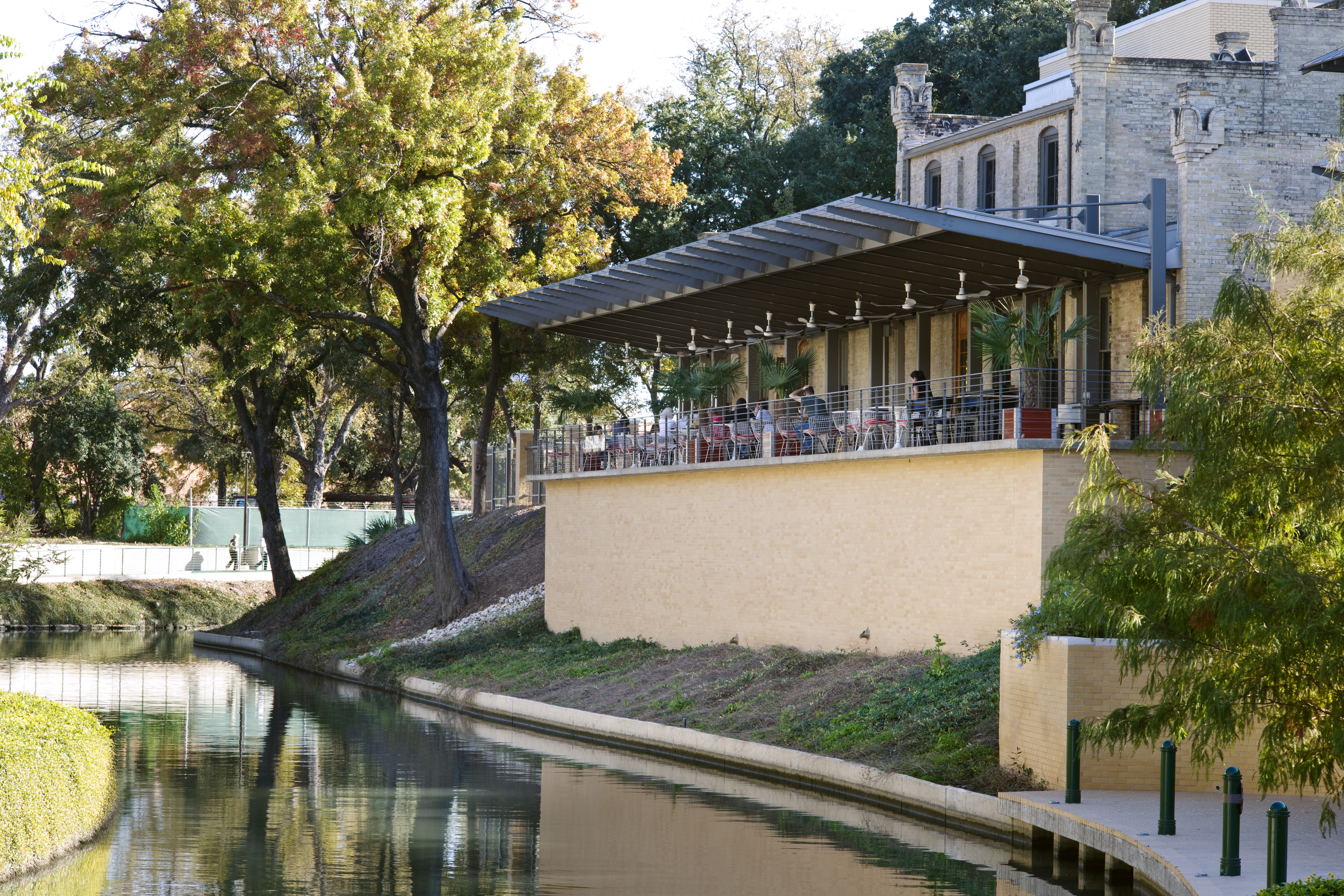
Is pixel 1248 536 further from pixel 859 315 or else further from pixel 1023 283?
pixel 859 315

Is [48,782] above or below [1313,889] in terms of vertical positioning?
below

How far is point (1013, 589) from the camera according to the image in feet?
68.6

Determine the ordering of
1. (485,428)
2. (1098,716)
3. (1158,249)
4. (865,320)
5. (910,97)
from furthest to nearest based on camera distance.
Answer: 1. (485,428)
2. (910,97)
3. (865,320)
4. (1158,249)
5. (1098,716)

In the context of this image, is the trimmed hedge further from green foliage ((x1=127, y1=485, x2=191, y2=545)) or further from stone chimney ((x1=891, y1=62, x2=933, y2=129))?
green foliage ((x1=127, y1=485, x2=191, y2=545))

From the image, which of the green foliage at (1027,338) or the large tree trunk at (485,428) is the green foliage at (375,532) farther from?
the green foliage at (1027,338)

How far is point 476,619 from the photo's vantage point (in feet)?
118

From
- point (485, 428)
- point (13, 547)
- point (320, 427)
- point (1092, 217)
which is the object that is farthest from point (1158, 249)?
point (320, 427)

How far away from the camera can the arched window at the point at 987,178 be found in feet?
106

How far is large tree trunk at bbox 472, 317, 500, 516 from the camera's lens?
39.9m

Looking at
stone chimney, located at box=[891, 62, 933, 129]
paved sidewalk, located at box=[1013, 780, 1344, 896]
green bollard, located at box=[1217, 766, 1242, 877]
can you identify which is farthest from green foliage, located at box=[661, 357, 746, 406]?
green bollard, located at box=[1217, 766, 1242, 877]

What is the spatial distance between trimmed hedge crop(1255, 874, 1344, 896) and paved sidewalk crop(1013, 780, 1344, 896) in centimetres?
188

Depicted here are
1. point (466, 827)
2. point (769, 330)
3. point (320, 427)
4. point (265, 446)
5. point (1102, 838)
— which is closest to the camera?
point (1102, 838)

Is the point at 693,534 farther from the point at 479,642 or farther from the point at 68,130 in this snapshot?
the point at 68,130

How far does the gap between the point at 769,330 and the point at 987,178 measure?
5747 mm
